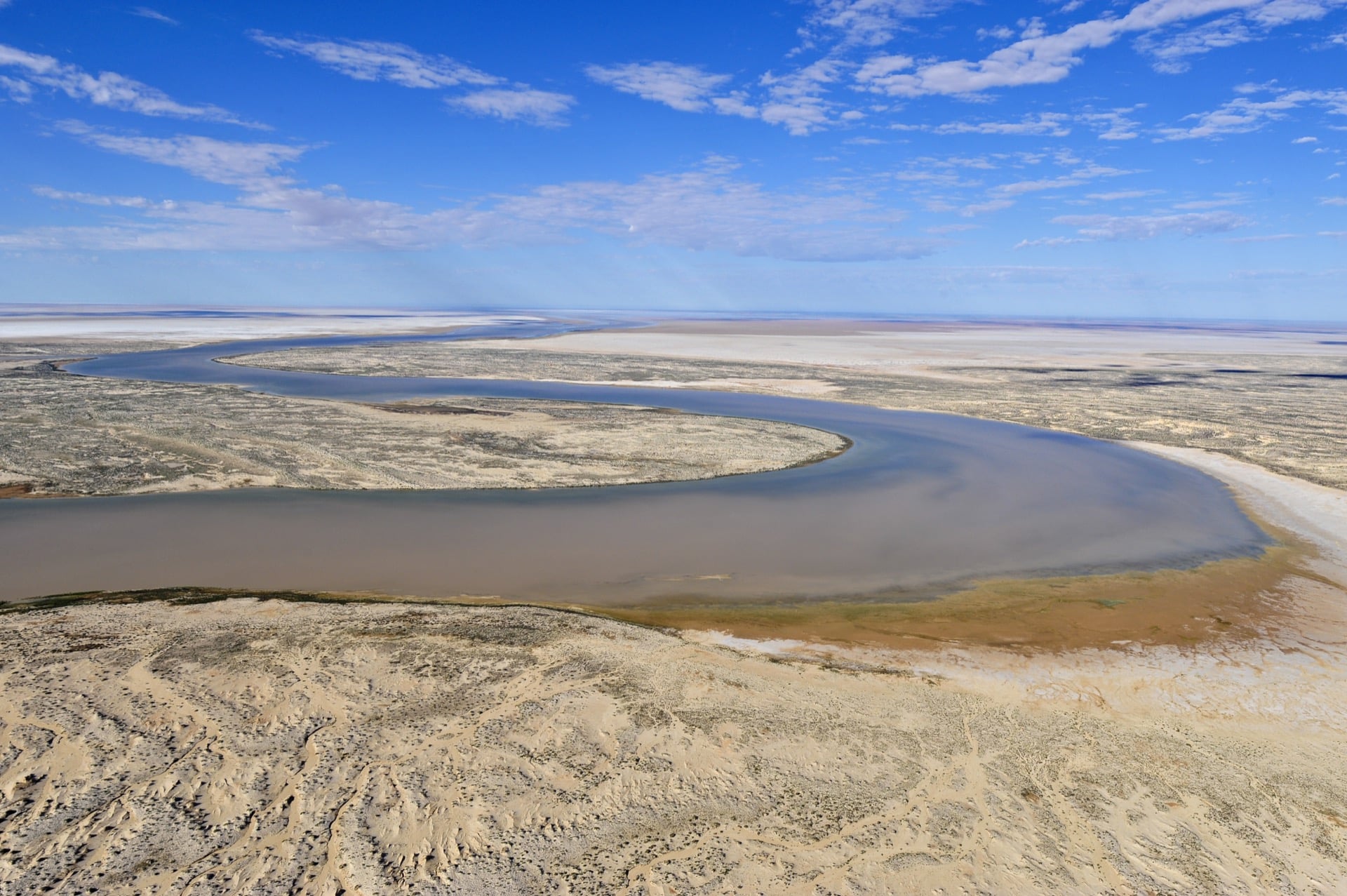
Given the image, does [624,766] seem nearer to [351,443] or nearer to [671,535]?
[671,535]

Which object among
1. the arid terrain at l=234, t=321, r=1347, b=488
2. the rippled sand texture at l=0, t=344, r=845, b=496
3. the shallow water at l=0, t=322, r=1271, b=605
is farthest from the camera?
the arid terrain at l=234, t=321, r=1347, b=488

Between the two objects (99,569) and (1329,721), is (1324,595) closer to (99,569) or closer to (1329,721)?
(1329,721)

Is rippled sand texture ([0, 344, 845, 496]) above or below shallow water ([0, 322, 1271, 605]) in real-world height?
above

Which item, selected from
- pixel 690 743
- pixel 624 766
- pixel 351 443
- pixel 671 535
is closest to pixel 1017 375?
pixel 671 535

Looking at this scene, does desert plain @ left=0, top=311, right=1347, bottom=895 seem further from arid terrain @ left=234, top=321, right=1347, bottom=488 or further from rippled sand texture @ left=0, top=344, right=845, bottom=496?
arid terrain @ left=234, top=321, right=1347, bottom=488

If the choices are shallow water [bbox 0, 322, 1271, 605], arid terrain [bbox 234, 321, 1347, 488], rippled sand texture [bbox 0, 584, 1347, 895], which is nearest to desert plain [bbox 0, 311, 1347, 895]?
rippled sand texture [bbox 0, 584, 1347, 895]

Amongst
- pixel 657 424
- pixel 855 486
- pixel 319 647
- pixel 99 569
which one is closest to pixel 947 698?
pixel 319 647
